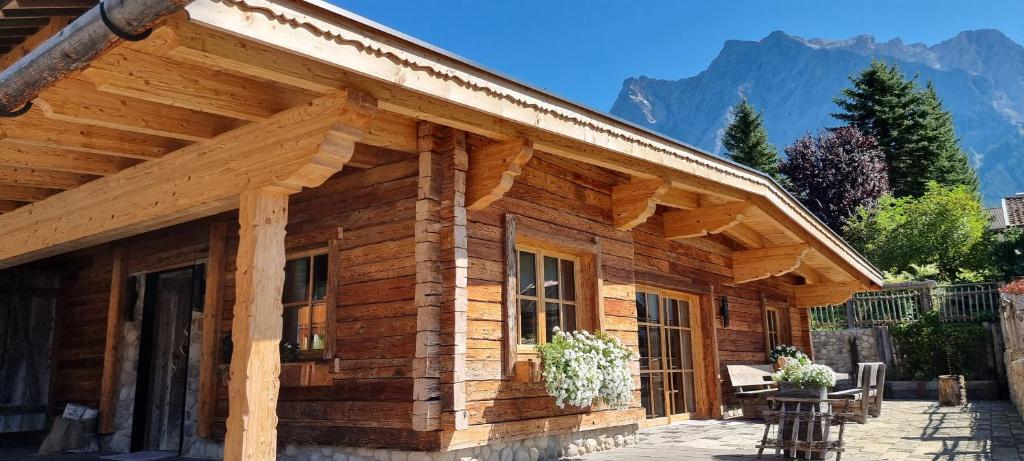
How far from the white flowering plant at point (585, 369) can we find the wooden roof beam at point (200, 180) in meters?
2.33

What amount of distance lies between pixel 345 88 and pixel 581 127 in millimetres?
1943

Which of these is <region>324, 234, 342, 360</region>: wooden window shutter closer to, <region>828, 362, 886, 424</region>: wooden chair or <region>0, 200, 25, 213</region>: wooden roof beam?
<region>0, 200, 25, 213</region>: wooden roof beam

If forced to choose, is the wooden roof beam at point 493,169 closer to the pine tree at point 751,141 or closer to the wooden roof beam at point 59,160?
the wooden roof beam at point 59,160

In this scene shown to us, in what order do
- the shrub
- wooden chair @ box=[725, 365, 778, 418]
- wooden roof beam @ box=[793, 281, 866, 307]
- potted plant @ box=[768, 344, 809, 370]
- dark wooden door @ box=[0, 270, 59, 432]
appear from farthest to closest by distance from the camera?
1. the shrub
2. wooden roof beam @ box=[793, 281, 866, 307]
3. potted plant @ box=[768, 344, 809, 370]
4. wooden chair @ box=[725, 365, 778, 418]
5. dark wooden door @ box=[0, 270, 59, 432]

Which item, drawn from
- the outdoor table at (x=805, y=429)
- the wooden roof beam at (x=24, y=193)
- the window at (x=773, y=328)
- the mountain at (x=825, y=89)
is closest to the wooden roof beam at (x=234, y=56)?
the wooden roof beam at (x=24, y=193)

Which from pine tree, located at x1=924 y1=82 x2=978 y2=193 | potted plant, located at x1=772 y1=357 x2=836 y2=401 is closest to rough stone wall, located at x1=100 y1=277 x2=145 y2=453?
potted plant, located at x1=772 y1=357 x2=836 y2=401

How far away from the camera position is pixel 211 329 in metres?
6.37

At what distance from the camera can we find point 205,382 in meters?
6.28

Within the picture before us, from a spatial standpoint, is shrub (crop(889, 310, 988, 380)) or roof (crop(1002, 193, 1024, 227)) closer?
shrub (crop(889, 310, 988, 380))

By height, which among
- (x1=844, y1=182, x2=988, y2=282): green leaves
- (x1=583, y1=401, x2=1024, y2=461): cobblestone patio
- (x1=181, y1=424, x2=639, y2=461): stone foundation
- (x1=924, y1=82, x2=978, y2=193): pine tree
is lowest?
(x1=583, y1=401, x2=1024, y2=461): cobblestone patio

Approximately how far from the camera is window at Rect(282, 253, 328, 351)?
219 inches

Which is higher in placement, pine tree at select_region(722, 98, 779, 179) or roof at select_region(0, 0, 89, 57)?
pine tree at select_region(722, 98, 779, 179)

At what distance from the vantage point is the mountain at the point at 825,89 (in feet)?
451

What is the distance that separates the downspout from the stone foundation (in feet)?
10.0
